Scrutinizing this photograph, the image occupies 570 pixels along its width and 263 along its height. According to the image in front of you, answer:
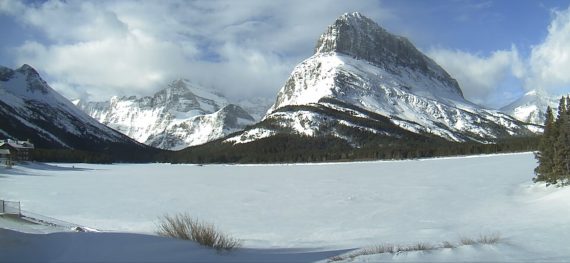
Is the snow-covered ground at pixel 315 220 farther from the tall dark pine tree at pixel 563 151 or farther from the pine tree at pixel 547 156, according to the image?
the tall dark pine tree at pixel 563 151

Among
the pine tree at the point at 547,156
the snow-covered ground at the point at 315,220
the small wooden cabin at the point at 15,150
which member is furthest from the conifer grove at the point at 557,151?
the small wooden cabin at the point at 15,150

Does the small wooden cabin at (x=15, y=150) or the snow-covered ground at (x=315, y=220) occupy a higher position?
the small wooden cabin at (x=15, y=150)

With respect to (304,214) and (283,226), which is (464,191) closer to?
(304,214)

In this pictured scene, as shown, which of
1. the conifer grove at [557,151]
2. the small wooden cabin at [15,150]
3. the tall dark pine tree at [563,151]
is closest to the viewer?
the tall dark pine tree at [563,151]

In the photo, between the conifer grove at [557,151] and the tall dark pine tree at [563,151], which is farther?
the conifer grove at [557,151]

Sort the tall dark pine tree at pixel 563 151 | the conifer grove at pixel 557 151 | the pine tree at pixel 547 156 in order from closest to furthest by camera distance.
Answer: the tall dark pine tree at pixel 563 151, the conifer grove at pixel 557 151, the pine tree at pixel 547 156

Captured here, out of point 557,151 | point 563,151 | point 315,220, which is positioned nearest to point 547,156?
point 557,151

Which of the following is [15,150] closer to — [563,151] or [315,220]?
[315,220]

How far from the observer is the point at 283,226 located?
23906 millimetres

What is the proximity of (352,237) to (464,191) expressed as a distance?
1831 centimetres

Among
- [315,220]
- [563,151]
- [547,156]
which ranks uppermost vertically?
[563,151]

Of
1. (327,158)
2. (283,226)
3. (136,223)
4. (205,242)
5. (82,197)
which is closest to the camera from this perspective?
(205,242)

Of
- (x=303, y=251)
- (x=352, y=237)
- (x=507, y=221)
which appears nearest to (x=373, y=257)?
(x=303, y=251)

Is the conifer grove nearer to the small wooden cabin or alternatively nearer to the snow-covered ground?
the snow-covered ground
